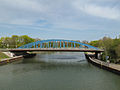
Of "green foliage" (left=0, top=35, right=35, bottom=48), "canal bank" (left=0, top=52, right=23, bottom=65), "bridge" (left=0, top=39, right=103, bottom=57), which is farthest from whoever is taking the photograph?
"green foliage" (left=0, top=35, right=35, bottom=48)

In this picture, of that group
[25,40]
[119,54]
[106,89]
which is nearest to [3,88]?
[106,89]

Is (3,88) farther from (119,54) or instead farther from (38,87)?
(119,54)

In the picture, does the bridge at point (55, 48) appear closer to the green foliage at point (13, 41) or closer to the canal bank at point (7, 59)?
the canal bank at point (7, 59)

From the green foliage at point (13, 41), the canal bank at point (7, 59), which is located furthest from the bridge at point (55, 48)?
the green foliage at point (13, 41)

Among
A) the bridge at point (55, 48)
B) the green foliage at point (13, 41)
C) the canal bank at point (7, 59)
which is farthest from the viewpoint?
the green foliage at point (13, 41)

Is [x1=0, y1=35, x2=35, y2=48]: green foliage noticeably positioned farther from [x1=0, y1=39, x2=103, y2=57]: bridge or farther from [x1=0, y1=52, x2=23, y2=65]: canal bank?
[x1=0, y1=52, x2=23, y2=65]: canal bank

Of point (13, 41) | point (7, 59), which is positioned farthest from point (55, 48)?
point (13, 41)

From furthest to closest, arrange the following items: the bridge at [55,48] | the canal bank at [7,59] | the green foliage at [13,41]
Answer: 1. the green foliage at [13,41]
2. the bridge at [55,48]
3. the canal bank at [7,59]

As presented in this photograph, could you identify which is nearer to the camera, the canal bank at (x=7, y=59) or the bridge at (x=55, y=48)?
the canal bank at (x=7, y=59)

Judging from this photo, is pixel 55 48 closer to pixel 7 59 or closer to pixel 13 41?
pixel 7 59

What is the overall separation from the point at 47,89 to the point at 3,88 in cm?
534

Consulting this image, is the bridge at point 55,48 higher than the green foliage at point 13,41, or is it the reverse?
the green foliage at point 13,41

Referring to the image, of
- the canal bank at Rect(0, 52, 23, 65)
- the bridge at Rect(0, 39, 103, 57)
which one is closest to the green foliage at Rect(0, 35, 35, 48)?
the bridge at Rect(0, 39, 103, 57)

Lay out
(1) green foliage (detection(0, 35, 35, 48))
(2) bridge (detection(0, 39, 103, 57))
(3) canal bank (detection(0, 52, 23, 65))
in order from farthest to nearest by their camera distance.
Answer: (1) green foliage (detection(0, 35, 35, 48)) → (2) bridge (detection(0, 39, 103, 57)) → (3) canal bank (detection(0, 52, 23, 65))
